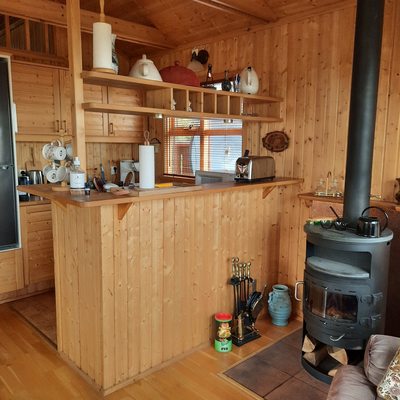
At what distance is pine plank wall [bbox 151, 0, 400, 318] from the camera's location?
9.47ft

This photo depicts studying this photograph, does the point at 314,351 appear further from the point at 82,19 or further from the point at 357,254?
the point at 82,19

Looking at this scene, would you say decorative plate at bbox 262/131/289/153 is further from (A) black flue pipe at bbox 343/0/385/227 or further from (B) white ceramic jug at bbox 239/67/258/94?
(A) black flue pipe at bbox 343/0/385/227

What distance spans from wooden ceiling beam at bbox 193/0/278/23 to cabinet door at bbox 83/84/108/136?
6.01ft

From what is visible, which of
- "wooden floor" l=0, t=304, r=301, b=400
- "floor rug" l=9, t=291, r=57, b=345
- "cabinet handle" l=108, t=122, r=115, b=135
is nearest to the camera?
"wooden floor" l=0, t=304, r=301, b=400

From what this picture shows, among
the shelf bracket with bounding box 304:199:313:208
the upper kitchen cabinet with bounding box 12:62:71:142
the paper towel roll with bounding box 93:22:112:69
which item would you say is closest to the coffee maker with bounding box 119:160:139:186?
the upper kitchen cabinet with bounding box 12:62:71:142

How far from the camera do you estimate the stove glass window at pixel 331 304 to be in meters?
2.42

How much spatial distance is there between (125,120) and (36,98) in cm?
112

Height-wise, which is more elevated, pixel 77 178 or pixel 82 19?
pixel 82 19

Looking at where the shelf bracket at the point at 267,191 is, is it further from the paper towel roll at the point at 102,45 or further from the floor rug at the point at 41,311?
the floor rug at the point at 41,311

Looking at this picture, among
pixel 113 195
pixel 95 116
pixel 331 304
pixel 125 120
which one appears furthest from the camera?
pixel 125 120

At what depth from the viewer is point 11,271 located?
12.4ft

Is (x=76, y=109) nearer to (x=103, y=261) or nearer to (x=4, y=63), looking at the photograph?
(x=103, y=261)

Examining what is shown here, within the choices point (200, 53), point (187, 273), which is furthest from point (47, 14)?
point (187, 273)

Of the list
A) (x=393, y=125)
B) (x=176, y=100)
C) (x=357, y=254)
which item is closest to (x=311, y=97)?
(x=393, y=125)
